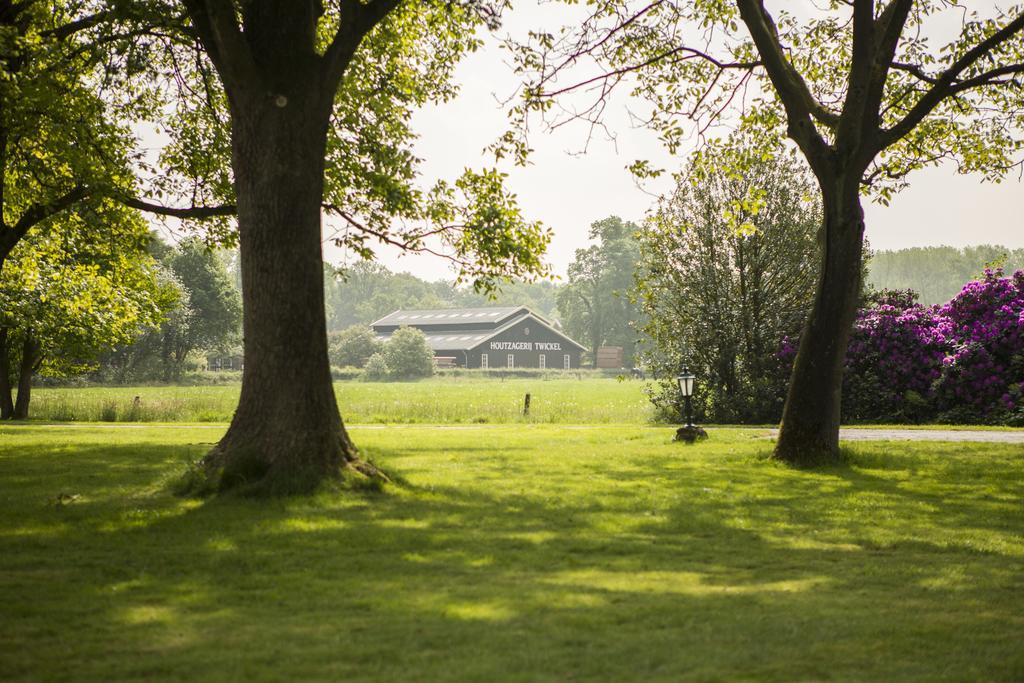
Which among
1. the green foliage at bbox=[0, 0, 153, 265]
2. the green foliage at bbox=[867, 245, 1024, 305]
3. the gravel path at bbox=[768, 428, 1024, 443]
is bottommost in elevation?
the gravel path at bbox=[768, 428, 1024, 443]

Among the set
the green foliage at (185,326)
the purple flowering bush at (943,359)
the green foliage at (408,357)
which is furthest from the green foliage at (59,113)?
the green foliage at (408,357)

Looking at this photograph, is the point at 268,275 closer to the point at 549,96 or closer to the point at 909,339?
the point at 549,96

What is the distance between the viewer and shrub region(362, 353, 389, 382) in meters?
72.4

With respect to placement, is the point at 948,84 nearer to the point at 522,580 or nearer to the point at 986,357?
the point at 986,357

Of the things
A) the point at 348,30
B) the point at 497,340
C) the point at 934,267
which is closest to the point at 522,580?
the point at 348,30

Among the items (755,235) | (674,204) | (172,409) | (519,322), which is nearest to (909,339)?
(755,235)

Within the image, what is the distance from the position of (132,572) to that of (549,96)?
38.5 ft

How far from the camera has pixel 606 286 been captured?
97.7 metres

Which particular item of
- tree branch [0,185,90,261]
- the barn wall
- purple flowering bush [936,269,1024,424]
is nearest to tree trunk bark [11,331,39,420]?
tree branch [0,185,90,261]

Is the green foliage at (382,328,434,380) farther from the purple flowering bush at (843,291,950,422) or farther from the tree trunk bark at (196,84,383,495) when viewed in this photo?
the tree trunk bark at (196,84,383,495)

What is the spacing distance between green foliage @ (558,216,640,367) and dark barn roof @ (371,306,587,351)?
9.93 meters

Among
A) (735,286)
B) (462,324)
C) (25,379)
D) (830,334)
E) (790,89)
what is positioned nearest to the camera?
(830,334)

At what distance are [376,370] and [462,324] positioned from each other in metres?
15.8

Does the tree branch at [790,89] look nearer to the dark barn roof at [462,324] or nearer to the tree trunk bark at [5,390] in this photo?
the tree trunk bark at [5,390]
